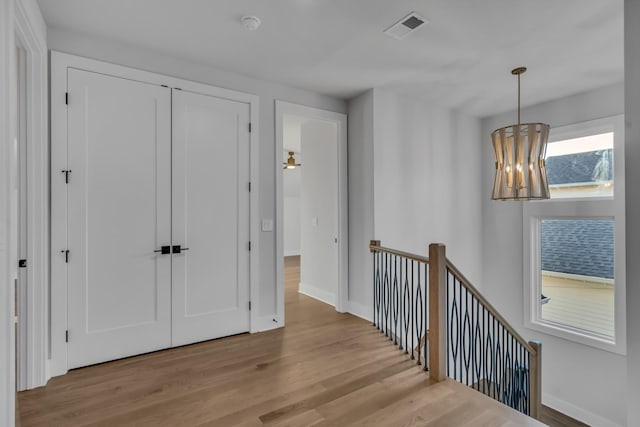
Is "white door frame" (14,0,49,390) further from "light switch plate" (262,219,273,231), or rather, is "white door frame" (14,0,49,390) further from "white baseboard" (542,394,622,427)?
"white baseboard" (542,394,622,427)

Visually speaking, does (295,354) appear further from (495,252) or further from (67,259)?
(495,252)

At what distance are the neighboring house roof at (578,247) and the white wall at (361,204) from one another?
253 cm

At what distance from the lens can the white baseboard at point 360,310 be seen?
3921mm

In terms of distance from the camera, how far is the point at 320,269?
4906 millimetres

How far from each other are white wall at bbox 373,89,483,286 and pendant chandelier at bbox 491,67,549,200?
117cm

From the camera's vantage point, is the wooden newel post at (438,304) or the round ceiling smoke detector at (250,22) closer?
the round ceiling smoke detector at (250,22)

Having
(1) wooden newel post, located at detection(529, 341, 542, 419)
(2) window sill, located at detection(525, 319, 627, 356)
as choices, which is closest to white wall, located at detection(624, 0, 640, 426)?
(1) wooden newel post, located at detection(529, 341, 542, 419)

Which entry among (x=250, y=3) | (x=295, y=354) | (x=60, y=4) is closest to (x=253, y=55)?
(x=250, y=3)

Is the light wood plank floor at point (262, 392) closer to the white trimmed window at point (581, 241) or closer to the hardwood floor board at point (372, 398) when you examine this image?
the hardwood floor board at point (372, 398)

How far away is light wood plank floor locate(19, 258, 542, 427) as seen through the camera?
2082 millimetres

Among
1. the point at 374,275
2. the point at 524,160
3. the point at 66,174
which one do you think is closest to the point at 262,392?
the point at 374,275

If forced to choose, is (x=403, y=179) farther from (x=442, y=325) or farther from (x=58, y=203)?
(x=58, y=203)

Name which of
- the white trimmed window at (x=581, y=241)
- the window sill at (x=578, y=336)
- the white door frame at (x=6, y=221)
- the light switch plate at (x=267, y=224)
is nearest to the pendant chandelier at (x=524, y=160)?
the white trimmed window at (x=581, y=241)

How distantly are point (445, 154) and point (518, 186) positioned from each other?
1.60 m
